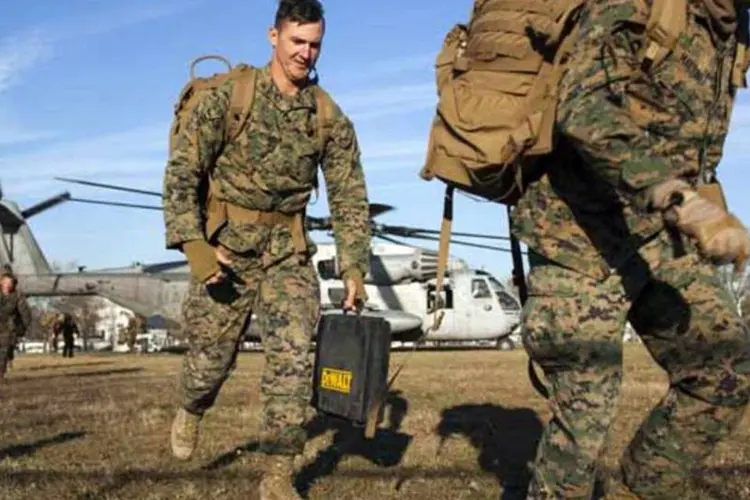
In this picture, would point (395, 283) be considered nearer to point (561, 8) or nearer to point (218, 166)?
point (218, 166)

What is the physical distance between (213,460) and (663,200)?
4.49 metres

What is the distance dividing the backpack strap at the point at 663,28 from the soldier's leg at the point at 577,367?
2.59 feet

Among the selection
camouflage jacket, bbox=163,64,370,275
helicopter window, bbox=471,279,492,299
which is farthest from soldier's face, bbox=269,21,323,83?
helicopter window, bbox=471,279,492,299

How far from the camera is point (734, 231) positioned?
9.05 ft


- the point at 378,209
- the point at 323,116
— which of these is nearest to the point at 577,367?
the point at 323,116

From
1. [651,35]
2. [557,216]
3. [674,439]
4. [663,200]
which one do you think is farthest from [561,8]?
[674,439]

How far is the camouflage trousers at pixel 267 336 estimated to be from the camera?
18.2ft

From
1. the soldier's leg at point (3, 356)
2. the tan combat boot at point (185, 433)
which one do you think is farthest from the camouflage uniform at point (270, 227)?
the soldier's leg at point (3, 356)

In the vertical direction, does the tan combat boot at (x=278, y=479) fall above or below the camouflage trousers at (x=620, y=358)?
below

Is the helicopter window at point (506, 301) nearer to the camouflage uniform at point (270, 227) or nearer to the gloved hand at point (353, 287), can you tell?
the camouflage uniform at point (270, 227)

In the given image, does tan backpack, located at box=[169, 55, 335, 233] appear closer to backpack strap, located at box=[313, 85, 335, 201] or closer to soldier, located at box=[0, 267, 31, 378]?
backpack strap, located at box=[313, 85, 335, 201]

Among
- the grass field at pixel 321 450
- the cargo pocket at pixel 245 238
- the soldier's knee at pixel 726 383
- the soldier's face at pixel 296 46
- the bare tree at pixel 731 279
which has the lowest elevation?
the grass field at pixel 321 450

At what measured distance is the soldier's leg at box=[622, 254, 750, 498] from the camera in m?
3.81

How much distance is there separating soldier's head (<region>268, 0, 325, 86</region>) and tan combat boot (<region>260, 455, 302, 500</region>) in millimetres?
1977
